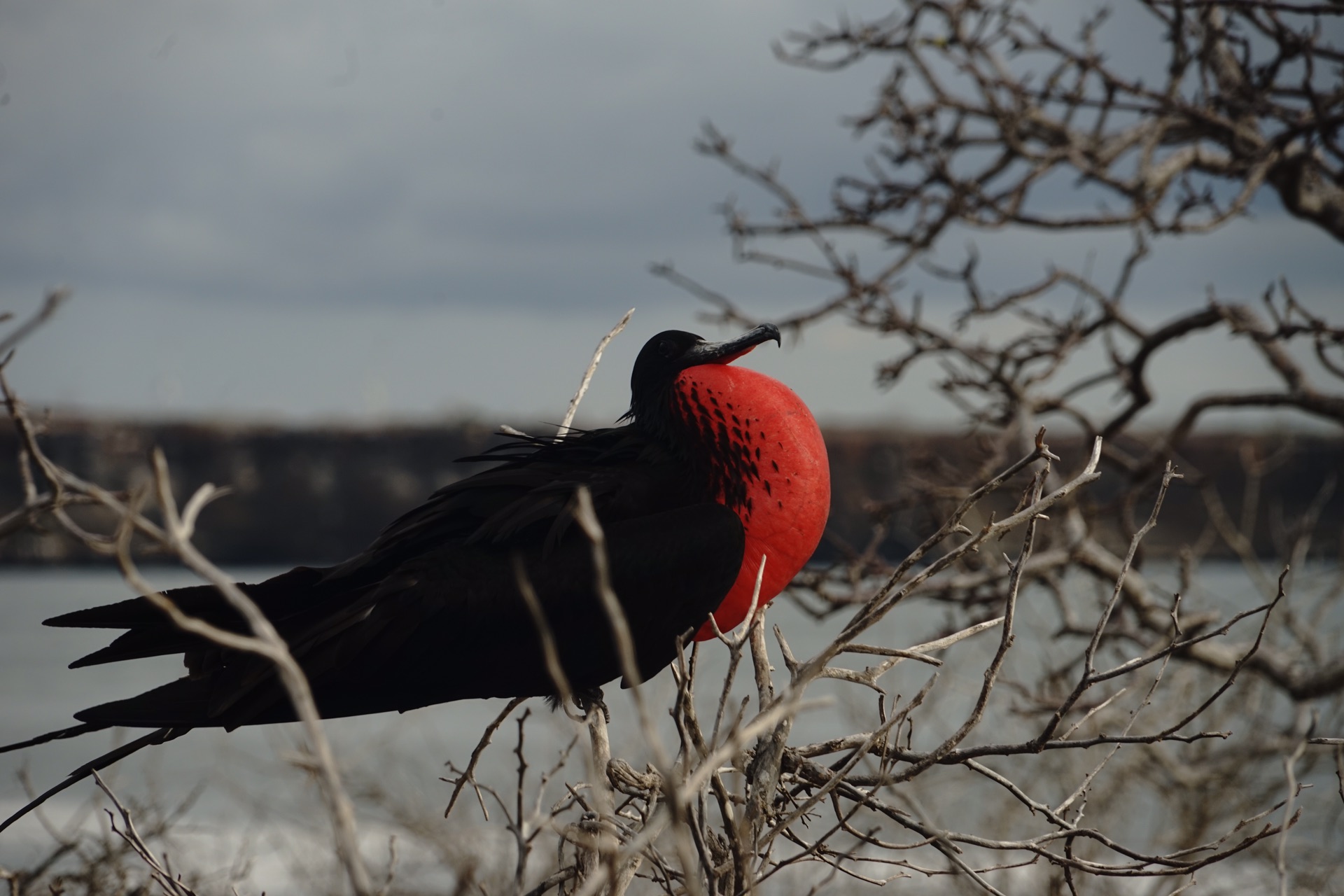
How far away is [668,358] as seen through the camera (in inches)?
93.0

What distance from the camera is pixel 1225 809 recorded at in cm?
614

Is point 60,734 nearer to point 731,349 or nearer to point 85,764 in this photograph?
point 85,764

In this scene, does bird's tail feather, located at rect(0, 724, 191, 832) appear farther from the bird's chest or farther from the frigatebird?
the bird's chest

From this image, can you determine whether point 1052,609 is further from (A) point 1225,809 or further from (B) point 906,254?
(B) point 906,254

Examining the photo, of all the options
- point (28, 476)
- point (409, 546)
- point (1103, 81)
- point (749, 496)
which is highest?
point (1103, 81)

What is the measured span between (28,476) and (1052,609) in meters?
7.65

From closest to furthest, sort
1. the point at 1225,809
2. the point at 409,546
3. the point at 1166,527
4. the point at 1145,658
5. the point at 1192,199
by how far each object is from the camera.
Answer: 1. the point at 1145,658
2. the point at 409,546
3. the point at 1192,199
4. the point at 1225,809
5. the point at 1166,527

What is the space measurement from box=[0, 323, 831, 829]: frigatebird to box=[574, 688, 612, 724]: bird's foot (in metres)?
0.02

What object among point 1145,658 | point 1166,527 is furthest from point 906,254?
point 1166,527

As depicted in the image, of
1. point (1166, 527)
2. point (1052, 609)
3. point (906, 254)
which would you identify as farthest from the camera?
point (1166, 527)

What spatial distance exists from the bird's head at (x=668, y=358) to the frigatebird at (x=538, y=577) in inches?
2.0

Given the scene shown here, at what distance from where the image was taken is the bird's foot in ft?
6.98

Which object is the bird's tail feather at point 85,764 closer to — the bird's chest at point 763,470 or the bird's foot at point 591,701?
the bird's foot at point 591,701

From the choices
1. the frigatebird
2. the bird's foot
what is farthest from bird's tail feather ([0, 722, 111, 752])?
the bird's foot
